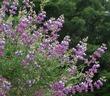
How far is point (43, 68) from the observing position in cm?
628

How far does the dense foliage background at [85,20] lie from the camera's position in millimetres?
12828

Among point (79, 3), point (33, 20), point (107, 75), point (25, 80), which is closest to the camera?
point (25, 80)

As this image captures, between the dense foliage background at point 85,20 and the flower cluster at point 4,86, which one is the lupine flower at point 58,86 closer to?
the flower cluster at point 4,86

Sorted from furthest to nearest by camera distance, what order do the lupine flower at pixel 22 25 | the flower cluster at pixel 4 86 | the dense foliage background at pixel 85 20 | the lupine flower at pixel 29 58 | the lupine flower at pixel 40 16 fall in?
the dense foliage background at pixel 85 20, the lupine flower at pixel 40 16, the lupine flower at pixel 22 25, the lupine flower at pixel 29 58, the flower cluster at pixel 4 86

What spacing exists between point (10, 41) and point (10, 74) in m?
0.45

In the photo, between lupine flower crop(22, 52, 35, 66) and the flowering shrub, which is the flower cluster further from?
lupine flower crop(22, 52, 35, 66)

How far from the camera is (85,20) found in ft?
43.9

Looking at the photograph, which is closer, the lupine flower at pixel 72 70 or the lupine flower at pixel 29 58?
the lupine flower at pixel 29 58

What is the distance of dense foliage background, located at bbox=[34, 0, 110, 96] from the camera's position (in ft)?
42.1

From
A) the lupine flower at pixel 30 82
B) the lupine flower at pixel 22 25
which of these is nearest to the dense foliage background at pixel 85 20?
the lupine flower at pixel 22 25

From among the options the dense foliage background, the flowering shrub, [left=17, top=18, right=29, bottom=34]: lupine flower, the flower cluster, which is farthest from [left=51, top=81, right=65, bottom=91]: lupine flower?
the dense foliage background

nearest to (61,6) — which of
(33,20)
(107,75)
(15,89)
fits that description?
(107,75)

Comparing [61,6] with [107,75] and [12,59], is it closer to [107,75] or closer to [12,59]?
[107,75]

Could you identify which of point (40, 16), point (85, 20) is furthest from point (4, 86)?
point (85, 20)
